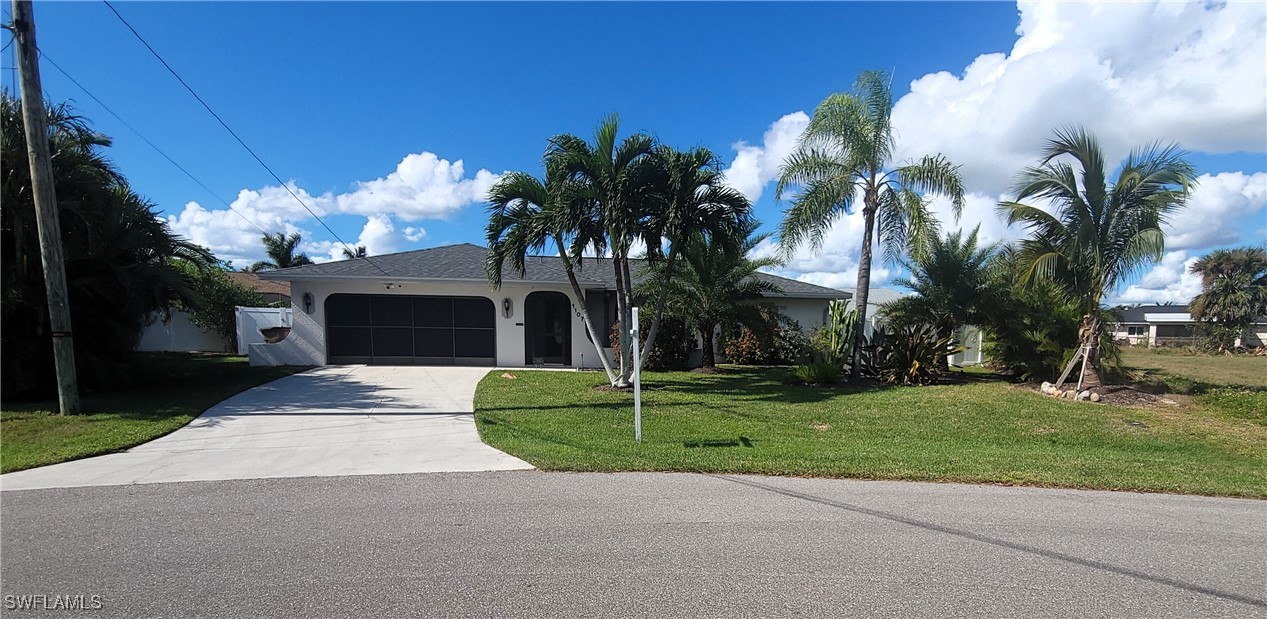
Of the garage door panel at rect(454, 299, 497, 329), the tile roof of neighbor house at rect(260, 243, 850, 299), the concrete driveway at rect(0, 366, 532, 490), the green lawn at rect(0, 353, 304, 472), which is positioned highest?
the tile roof of neighbor house at rect(260, 243, 850, 299)

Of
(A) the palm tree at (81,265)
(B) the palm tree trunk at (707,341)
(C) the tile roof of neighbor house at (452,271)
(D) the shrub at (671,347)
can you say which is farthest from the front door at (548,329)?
(A) the palm tree at (81,265)

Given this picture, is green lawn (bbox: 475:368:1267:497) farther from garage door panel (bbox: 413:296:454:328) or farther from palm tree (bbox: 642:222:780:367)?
garage door panel (bbox: 413:296:454:328)

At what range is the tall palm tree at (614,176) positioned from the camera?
10.3 metres

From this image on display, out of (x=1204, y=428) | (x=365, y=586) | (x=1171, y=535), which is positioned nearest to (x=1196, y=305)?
Answer: (x=1204, y=428)

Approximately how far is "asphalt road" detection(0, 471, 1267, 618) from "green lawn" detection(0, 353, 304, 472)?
1810mm

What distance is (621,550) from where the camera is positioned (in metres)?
3.89

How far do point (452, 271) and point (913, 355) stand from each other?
1279 cm

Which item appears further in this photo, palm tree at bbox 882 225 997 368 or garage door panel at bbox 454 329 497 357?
garage door panel at bbox 454 329 497 357

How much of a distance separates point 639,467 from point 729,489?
1120 millimetres

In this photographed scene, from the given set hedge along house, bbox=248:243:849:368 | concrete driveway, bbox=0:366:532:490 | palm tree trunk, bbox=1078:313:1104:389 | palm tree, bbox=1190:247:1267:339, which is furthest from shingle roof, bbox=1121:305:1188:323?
concrete driveway, bbox=0:366:532:490

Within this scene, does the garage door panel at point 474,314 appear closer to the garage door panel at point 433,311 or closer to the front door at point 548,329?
the garage door panel at point 433,311

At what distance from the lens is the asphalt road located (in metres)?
3.18

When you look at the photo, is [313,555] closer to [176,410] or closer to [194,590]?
[194,590]

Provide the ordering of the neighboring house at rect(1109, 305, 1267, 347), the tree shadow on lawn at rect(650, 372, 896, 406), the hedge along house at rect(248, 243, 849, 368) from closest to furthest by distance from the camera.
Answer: the tree shadow on lawn at rect(650, 372, 896, 406)
the hedge along house at rect(248, 243, 849, 368)
the neighboring house at rect(1109, 305, 1267, 347)
